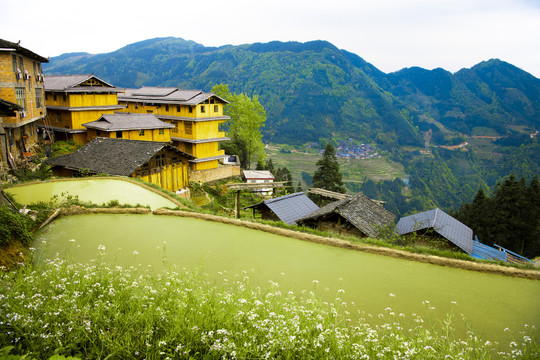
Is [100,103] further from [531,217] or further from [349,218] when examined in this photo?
[531,217]

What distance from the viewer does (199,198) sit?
24.4 metres

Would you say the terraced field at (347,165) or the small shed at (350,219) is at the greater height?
the small shed at (350,219)

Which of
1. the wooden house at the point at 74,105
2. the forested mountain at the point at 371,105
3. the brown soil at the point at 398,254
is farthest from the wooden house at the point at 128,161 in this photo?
the forested mountain at the point at 371,105

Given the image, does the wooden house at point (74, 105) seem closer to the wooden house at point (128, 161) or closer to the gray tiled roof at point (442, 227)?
the wooden house at point (128, 161)

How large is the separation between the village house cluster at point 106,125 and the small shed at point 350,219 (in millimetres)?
9262

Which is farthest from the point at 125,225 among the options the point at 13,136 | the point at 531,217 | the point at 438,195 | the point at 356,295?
the point at 438,195

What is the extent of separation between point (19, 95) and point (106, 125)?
6.28 meters

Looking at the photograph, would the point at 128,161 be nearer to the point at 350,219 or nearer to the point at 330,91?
the point at 350,219

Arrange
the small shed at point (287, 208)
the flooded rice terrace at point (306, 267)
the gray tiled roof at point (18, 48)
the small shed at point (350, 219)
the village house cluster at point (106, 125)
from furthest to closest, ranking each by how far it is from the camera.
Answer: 1. the village house cluster at point (106, 125)
2. the gray tiled roof at point (18, 48)
3. the small shed at point (287, 208)
4. the small shed at point (350, 219)
5. the flooded rice terrace at point (306, 267)

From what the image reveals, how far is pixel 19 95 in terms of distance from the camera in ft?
68.9

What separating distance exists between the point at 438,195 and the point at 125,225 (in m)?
98.3

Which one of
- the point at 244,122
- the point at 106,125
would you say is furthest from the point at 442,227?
the point at 244,122

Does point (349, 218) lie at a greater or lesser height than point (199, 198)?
greater

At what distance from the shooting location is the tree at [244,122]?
42.4 m
